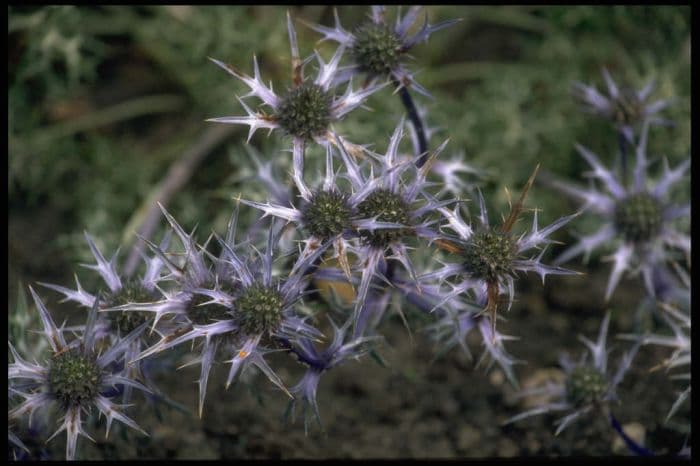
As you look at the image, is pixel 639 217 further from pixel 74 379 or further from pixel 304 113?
pixel 74 379

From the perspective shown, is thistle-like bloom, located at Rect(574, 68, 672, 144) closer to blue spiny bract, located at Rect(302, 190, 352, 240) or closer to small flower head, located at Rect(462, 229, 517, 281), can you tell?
small flower head, located at Rect(462, 229, 517, 281)

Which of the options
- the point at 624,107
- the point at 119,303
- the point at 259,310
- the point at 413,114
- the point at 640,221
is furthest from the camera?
the point at 624,107

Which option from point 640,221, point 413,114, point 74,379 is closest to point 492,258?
point 413,114

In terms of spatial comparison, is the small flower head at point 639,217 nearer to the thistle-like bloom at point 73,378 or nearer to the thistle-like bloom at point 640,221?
the thistle-like bloom at point 640,221

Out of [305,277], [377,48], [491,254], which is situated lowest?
[305,277]

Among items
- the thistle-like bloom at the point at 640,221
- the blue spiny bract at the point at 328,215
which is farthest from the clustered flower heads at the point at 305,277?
the thistle-like bloom at the point at 640,221

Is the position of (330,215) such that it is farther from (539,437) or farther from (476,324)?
(539,437)

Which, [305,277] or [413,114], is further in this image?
[413,114]

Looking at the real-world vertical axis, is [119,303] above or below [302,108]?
below
